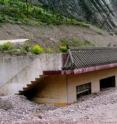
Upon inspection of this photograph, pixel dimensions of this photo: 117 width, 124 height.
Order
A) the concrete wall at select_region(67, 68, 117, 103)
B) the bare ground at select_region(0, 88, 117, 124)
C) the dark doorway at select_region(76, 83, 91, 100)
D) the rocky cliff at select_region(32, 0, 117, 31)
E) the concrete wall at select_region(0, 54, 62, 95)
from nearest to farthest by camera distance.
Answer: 1. the bare ground at select_region(0, 88, 117, 124)
2. the concrete wall at select_region(0, 54, 62, 95)
3. the concrete wall at select_region(67, 68, 117, 103)
4. the dark doorway at select_region(76, 83, 91, 100)
5. the rocky cliff at select_region(32, 0, 117, 31)

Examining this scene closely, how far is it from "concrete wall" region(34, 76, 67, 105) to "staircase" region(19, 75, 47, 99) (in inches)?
8.1

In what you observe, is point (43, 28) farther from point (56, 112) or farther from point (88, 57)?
point (56, 112)

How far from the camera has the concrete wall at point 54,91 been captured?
20922 millimetres

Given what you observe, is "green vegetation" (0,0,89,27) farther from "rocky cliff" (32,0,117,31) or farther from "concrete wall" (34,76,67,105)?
"concrete wall" (34,76,67,105)

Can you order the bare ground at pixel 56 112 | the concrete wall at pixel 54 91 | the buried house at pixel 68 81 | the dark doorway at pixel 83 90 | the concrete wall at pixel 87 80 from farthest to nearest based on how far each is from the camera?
the dark doorway at pixel 83 90 → the concrete wall at pixel 87 80 → the concrete wall at pixel 54 91 → the buried house at pixel 68 81 → the bare ground at pixel 56 112

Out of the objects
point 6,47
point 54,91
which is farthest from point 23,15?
point 54,91

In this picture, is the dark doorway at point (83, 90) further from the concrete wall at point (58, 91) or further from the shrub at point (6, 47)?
the shrub at point (6, 47)

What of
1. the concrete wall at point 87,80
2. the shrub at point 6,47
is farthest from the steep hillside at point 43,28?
the shrub at point 6,47

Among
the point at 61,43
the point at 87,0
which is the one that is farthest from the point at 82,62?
the point at 87,0

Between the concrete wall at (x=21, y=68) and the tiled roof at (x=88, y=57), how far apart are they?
2.51 feet

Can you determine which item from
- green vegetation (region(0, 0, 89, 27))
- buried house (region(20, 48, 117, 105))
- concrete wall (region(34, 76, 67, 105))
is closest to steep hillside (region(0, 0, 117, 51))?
green vegetation (region(0, 0, 89, 27))

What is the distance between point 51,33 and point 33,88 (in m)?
18.7

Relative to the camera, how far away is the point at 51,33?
3975 centimetres

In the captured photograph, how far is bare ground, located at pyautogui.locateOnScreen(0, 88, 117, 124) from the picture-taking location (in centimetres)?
1497
